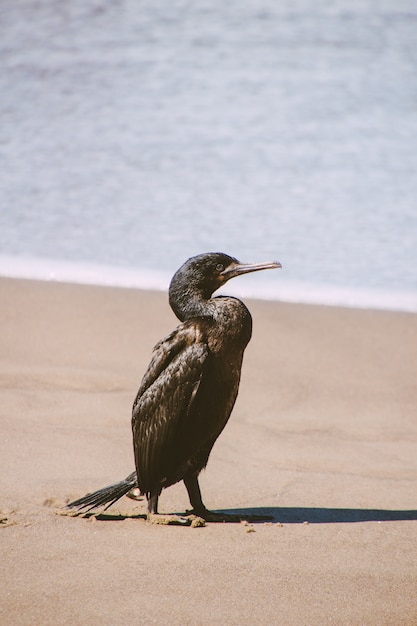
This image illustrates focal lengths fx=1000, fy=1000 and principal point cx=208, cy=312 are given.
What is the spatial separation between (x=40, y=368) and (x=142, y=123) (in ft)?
23.1

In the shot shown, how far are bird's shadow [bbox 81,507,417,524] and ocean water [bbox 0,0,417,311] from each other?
3.62 meters

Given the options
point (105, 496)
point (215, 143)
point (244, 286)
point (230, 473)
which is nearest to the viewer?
point (105, 496)

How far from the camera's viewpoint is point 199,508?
3.89m

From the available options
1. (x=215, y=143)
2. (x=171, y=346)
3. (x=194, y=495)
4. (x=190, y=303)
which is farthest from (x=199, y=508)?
(x=215, y=143)

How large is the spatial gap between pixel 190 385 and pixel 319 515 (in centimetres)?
78

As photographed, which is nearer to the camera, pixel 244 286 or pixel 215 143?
pixel 244 286

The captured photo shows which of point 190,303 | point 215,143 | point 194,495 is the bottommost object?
point 215,143

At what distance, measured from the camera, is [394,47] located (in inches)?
543

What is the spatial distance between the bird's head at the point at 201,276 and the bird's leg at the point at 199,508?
0.65 m

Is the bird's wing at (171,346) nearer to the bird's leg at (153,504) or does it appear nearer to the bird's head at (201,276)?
the bird's head at (201,276)

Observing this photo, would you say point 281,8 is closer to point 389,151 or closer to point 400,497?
point 389,151

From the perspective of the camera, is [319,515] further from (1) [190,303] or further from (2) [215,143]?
(2) [215,143]

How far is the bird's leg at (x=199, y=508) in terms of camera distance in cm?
385

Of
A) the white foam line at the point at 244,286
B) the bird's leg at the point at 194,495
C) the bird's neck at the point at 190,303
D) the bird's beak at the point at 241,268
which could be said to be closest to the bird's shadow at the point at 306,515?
the bird's leg at the point at 194,495
